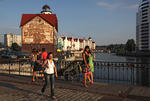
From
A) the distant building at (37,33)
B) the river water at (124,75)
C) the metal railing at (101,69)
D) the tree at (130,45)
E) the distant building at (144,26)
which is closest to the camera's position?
the metal railing at (101,69)

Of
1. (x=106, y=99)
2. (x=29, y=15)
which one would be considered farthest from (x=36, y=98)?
(x=29, y=15)

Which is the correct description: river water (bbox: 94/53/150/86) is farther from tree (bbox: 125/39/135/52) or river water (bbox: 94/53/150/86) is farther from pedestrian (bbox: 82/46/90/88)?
tree (bbox: 125/39/135/52)

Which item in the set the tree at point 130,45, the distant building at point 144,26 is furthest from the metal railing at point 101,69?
the tree at point 130,45

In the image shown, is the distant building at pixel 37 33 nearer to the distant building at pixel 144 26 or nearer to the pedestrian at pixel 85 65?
the pedestrian at pixel 85 65

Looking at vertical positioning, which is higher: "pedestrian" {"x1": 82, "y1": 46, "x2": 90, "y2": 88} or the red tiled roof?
the red tiled roof

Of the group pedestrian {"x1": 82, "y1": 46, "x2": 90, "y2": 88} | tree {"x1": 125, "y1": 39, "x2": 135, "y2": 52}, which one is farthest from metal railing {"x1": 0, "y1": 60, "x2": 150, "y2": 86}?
tree {"x1": 125, "y1": 39, "x2": 135, "y2": 52}

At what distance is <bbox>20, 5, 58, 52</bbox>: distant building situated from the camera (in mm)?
46312

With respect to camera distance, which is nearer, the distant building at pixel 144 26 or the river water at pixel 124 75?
the river water at pixel 124 75

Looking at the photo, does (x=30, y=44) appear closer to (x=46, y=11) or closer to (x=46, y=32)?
(x=46, y=32)

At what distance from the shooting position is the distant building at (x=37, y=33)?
152 feet

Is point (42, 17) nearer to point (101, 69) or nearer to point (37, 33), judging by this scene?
point (37, 33)

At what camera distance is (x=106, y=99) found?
5824 millimetres

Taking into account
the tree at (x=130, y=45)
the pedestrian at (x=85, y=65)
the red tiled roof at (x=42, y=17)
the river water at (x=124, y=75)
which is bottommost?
the river water at (x=124, y=75)

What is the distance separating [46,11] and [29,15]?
26.5 m
